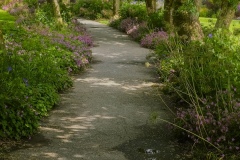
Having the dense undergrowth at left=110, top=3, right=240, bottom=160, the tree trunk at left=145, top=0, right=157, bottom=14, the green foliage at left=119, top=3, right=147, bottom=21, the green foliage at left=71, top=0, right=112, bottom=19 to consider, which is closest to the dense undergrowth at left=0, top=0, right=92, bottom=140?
the dense undergrowth at left=110, top=3, right=240, bottom=160

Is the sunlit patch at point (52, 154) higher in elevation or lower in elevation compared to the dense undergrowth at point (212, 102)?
lower

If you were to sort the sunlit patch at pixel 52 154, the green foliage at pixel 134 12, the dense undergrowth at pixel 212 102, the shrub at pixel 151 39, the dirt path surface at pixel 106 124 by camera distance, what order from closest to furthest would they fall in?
the dense undergrowth at pixel 212 102 < the sunlit patch at pixel 52 154 < the dirt path surface at pixel 106 124 < the shrub at pixel 151 39 < the green foliage at pixel 134 12

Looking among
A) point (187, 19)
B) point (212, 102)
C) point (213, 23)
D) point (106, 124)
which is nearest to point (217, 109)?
A: point (212, 102)

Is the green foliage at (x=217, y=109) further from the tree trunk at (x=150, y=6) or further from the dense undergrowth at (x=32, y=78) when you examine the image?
the tree trunk at (x=150, y=6)

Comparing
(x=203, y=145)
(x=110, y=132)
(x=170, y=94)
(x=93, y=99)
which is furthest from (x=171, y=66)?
(x=203, y=145)

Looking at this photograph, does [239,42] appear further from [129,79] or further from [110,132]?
[110,132]

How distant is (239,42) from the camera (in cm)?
931

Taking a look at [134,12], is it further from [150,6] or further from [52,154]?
[52,154]

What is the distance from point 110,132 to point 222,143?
219 centimetres

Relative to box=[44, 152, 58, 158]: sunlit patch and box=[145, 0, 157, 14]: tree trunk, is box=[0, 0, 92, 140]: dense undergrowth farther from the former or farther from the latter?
box=[145, 0, 157, 14]: tree trunk

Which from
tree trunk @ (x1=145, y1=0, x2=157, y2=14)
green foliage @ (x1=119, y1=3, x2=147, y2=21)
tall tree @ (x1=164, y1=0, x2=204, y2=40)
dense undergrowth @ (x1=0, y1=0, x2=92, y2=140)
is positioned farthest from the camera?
green foliage @ (x1=119, y1=3, x2=147, y2=21)

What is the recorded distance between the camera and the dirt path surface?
19.9 feet

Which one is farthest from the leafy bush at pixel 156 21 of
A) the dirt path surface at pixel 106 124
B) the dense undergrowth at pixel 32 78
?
the dirt path surface at pixel 106 124

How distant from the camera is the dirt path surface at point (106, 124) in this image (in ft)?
19.9
